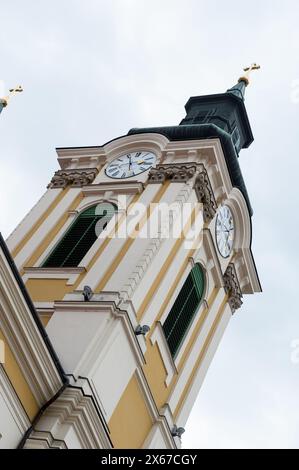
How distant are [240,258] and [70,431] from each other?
1152cm

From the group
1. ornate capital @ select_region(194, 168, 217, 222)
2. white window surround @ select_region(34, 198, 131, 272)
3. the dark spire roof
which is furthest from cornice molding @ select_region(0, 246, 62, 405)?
the dark spire roof

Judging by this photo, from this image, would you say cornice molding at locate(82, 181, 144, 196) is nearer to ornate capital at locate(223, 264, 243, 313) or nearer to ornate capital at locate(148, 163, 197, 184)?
ornate capital at locate(148, 163, 197, 184)

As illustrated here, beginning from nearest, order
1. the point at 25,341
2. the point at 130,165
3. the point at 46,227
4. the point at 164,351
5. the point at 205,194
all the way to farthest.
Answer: the point at 25,341, the point at 164,351, the point at 46,227, the point at 205,194, the point at 130,165

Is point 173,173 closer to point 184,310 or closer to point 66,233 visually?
point 66,233

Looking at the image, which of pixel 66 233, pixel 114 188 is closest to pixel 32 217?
pixel 66 233

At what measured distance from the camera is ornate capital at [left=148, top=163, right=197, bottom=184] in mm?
25500

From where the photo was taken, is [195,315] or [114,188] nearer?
[195,315]

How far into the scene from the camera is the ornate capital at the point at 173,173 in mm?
25500

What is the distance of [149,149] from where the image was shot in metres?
27.7

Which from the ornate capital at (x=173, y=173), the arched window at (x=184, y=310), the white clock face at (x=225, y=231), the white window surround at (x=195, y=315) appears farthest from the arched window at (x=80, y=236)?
the white clock face at (x=225, y=231)

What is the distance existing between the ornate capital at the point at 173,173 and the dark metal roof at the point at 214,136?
1.84 meters

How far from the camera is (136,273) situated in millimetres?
21719

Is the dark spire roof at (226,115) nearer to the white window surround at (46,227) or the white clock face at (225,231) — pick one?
the white clock face at (225,231)

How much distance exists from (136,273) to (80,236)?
3183mm
